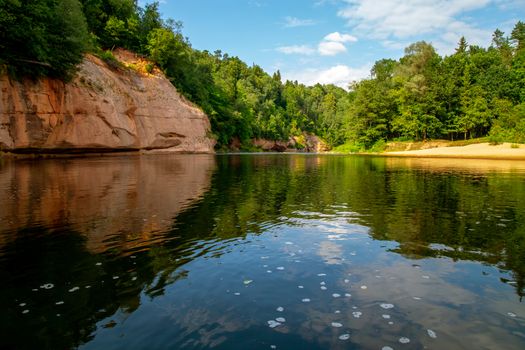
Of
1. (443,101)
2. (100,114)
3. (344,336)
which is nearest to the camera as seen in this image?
(344,336)

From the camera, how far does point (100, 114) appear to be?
4334 cm

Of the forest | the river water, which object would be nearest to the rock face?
the forest

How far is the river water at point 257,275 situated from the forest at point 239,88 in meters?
25.6

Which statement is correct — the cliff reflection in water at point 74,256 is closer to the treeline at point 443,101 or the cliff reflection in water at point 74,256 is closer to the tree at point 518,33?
the treeline at point 443,101

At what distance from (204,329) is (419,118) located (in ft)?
268

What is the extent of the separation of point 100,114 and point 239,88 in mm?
73330

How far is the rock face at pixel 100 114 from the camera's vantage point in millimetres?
34312

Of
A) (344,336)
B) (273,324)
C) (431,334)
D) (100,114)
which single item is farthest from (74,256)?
(100,114)

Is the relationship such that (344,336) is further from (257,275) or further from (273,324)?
(257,275)

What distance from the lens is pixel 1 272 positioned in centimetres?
721

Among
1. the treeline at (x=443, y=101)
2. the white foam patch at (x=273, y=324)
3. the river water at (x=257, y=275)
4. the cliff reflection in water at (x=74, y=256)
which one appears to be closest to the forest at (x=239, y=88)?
the treeline at (x=443, y=101)

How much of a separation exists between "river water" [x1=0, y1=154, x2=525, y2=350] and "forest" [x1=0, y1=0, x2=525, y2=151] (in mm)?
25553

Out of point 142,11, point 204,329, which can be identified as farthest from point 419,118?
point 204,329

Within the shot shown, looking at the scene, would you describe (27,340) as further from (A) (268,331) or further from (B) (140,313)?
(A) (268,331)
